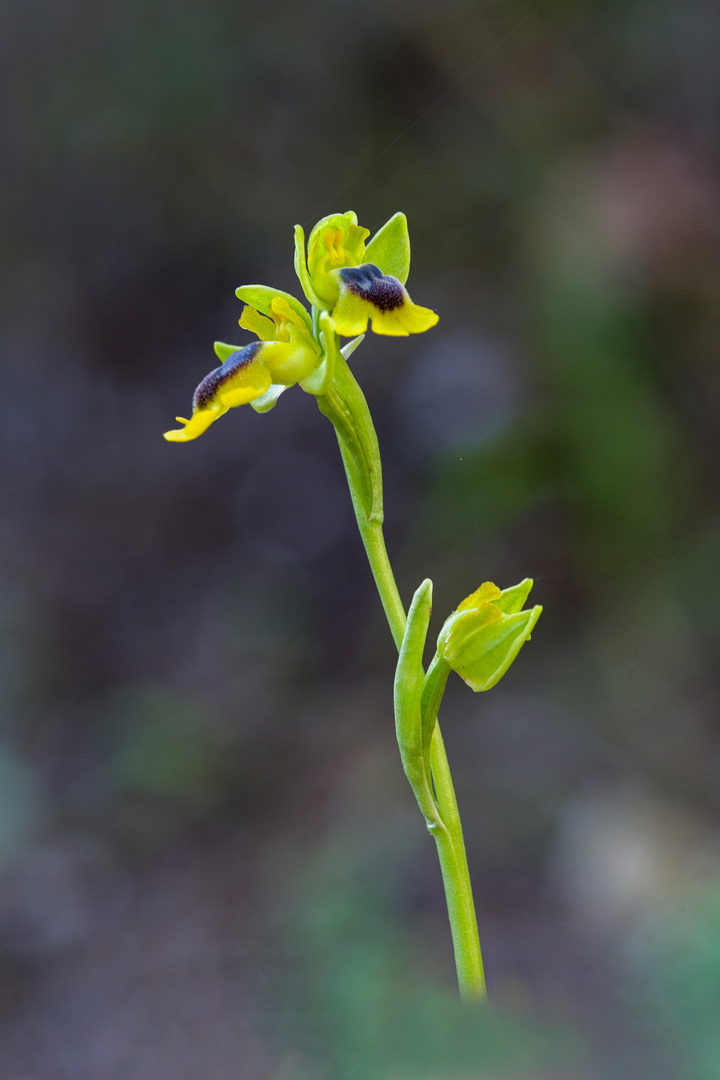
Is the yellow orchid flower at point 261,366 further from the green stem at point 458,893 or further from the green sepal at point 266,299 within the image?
the green stem at point 458,893

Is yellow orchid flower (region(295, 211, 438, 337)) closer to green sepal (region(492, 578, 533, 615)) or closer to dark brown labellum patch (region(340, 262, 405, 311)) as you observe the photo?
dark brown labellum patch (region(340, 262, 405, 311))

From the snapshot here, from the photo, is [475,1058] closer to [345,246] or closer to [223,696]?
[345,246]

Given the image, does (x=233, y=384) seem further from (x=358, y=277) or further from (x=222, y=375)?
(x=358, y=277)

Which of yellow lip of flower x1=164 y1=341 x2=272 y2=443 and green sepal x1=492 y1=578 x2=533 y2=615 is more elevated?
yellow lip of flower x1=164 y1=341 x2=272 y2=443

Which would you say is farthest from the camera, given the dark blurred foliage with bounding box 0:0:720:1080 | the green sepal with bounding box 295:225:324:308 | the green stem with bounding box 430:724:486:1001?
Result: the dark blurred foliage with bounding box 0:0:720:1080

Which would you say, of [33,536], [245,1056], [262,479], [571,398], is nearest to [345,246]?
[245,1056]

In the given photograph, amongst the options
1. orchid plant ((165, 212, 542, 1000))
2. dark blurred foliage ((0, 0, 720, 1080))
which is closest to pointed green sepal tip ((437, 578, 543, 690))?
orchid plant ((165, 212, 542, 1000))

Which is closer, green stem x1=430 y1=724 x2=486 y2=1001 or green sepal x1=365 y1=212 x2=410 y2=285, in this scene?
green stem x1=430 y1=724 x2=486 y2=1001

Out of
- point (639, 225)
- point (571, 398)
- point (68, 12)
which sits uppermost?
point (68, 12)
